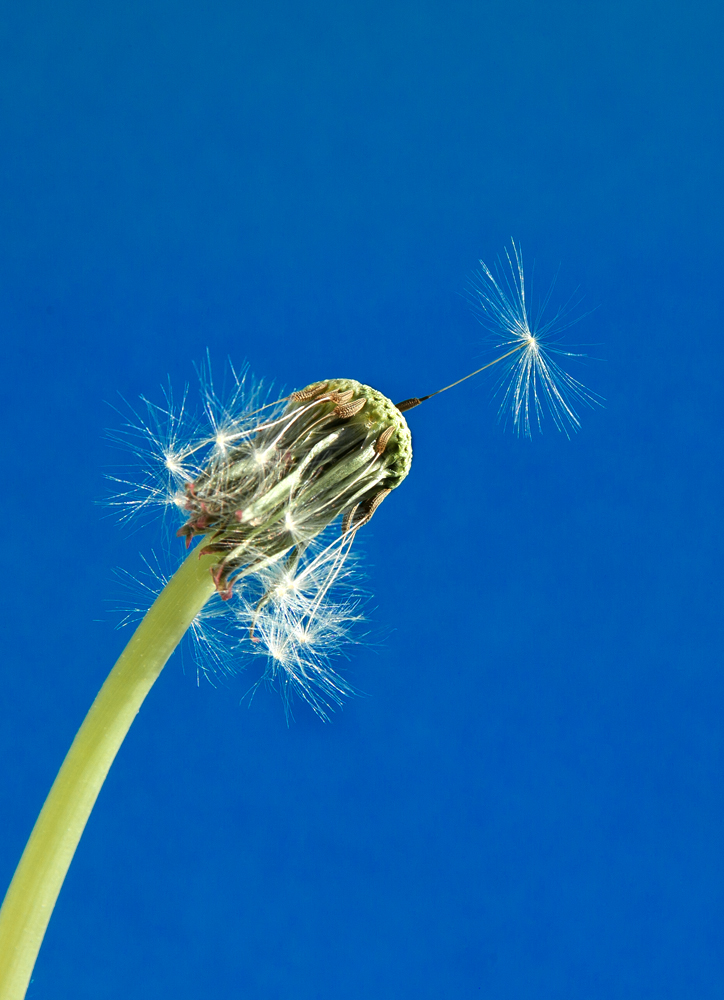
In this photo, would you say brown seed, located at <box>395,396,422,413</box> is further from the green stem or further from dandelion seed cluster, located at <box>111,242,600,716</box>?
the green stem

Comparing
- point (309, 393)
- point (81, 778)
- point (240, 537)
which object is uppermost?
point (309, 393)

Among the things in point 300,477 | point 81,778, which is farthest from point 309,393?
point 81,778

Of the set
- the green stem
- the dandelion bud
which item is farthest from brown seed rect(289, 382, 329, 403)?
the green stem

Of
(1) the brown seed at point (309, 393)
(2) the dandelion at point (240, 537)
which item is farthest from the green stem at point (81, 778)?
(1) the brown seed at point (309, 393)

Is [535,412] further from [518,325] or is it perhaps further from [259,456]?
[259,456]

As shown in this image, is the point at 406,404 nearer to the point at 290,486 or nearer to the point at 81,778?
the point at 290,486

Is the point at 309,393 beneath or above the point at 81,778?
above
